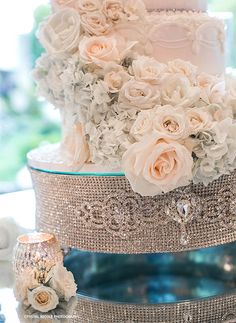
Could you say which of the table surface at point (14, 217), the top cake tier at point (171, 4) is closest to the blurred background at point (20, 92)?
the table surface at point (14, 217)

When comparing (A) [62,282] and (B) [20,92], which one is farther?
(B) [20,92]

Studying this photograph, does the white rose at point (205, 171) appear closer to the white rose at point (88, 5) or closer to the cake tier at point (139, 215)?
the cake tier at point (139, 215)

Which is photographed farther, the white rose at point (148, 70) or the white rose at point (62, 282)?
the white rose at point (148, 70)

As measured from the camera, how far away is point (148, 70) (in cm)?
113

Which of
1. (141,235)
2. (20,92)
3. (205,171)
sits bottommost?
(20,92)

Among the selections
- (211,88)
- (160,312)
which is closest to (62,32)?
(211,88)

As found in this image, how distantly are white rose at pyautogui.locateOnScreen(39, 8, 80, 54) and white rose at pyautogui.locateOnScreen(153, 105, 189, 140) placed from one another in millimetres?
228

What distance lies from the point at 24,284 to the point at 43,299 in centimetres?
4

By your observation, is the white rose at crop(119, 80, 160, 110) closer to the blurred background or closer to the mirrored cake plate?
the mirrored cake plate

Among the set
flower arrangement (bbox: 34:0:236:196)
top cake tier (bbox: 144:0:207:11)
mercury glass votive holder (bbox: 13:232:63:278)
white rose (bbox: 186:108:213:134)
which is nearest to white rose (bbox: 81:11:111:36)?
flower arrangement (bbox: 34:0:236:196)

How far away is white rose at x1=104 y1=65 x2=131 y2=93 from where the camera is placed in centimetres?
112

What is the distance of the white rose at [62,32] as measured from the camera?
117cm

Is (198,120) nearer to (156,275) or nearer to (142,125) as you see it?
(142,125)

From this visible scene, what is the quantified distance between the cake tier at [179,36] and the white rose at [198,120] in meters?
0.20
